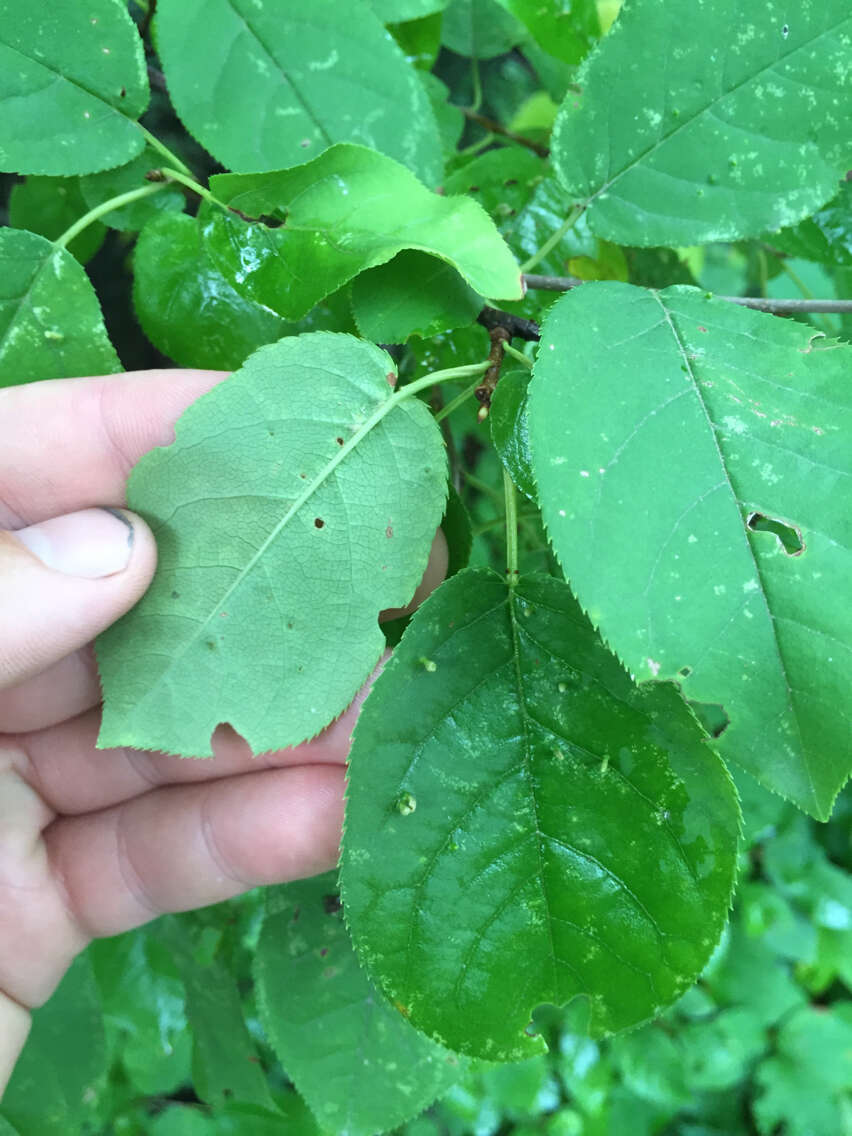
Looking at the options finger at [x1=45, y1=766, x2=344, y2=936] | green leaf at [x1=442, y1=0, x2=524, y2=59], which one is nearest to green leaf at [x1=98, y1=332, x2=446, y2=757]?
finger at [x1=45, y1=766, x2=344, y2=936]

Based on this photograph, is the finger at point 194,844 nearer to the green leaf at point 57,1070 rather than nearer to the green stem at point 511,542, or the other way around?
the green leaf at point 57,1070

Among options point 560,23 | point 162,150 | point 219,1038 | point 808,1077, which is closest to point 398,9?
point 560,23

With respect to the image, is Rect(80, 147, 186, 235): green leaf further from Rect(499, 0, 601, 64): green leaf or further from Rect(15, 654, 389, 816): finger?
Rect(15, 654, 389, 816): finger

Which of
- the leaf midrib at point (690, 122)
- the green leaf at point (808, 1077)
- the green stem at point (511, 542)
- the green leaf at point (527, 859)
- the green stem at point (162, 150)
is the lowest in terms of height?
the green leaf at point (808, 1077)

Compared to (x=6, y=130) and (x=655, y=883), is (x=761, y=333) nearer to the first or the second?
(x=655, y=883)

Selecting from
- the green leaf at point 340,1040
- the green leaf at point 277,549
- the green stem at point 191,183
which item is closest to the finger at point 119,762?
the green leaf at point 340,1040

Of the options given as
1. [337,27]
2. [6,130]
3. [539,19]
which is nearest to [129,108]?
[6,130]
